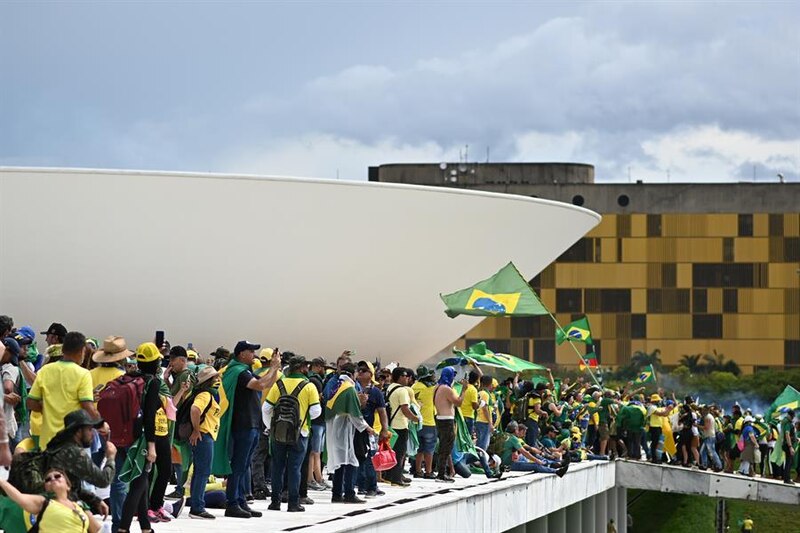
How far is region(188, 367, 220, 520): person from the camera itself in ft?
39.1

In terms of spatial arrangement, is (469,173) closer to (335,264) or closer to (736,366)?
(736,366)

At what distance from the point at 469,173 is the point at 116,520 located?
6196cm

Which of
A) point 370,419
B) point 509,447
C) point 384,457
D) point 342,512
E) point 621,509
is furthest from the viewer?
point 621,509

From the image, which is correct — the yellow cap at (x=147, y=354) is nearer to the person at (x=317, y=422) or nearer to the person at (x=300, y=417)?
the person at (x=300, y=417)

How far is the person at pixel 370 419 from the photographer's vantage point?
1484cm

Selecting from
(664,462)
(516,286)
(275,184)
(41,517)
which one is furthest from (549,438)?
(41,517)

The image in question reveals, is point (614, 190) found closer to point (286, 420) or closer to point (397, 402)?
point (397, 402)

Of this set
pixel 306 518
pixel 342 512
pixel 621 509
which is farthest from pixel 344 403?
pixel 621 509

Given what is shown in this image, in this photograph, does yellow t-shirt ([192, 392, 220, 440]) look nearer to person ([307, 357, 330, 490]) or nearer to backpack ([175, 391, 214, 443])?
backpack ([175, 391, 214, 443])

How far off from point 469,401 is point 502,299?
20.5 ft

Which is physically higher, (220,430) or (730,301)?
(730,301)

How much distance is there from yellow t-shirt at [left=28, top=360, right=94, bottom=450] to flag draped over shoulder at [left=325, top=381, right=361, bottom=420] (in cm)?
509

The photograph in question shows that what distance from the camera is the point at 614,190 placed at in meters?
71.0

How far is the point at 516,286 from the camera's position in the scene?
24.3 metres
